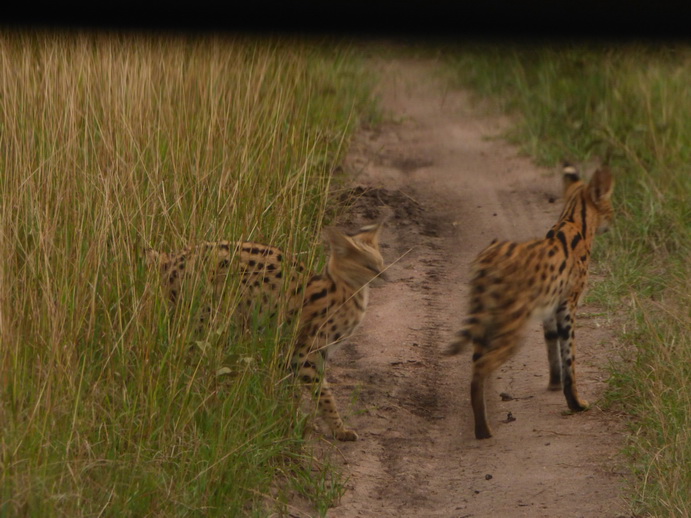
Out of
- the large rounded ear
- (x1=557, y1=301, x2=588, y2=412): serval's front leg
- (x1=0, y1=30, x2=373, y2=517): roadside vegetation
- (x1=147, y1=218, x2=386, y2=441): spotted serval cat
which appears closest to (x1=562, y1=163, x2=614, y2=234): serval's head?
the large rounded ear

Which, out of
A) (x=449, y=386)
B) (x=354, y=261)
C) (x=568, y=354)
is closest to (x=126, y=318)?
(x=354, y=261)

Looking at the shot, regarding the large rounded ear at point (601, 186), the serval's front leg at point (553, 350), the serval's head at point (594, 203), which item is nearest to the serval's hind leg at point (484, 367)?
the serval's front leg at point (553, 350)

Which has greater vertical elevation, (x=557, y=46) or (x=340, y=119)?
(x=557, y=46)

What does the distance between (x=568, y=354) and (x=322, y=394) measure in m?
1.38

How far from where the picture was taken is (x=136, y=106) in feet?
16.0

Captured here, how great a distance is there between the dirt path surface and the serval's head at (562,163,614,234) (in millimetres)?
700

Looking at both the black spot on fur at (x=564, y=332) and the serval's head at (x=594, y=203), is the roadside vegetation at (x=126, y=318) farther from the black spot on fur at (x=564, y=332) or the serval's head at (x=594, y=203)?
the serval's head at (x=594, y=203)

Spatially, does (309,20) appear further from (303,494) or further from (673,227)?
(673,227)

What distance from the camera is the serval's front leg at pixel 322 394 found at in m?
4.42

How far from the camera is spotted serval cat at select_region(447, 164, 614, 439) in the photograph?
4.61m

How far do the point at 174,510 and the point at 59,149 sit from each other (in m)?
1.77

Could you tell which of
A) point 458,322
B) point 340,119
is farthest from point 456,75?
point 458,322

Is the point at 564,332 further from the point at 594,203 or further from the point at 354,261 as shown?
the point at 354,261

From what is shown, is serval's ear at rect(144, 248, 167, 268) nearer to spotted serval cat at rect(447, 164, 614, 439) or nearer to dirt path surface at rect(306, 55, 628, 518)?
dirt path surface at rect(306, 55, 628, 518)
